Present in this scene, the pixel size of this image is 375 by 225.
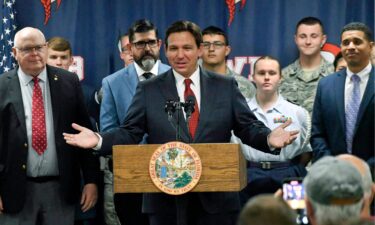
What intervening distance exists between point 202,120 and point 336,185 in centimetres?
221

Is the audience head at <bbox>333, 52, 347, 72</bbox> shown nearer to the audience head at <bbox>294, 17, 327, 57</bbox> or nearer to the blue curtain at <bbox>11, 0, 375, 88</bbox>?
the audience head at <bbox>294, 17, 327, 57</bbox>

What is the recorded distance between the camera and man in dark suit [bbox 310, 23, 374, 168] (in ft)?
18.3

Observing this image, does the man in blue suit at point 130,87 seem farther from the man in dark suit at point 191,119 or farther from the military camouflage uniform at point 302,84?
the military camouflage uniform at point 302,84

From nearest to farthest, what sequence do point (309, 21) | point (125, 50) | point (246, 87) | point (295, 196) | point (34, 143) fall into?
point (295, 196), point (34, 143), point (246, 87), point (309, 21), point (125, 50)

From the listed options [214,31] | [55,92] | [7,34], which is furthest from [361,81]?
[7,34]

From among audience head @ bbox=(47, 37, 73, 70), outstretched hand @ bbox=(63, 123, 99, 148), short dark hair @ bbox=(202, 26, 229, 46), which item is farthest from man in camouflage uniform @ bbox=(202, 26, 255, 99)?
outstretched hand @ bbox=(63, 123, 99, 148)

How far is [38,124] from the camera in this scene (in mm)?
5418

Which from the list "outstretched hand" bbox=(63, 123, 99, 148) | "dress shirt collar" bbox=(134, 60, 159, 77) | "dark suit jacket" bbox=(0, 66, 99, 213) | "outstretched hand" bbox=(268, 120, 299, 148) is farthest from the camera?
"dress shirt collar" bbox=(134, 60, 159, 77)

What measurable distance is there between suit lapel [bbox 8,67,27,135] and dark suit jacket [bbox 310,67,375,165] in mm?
1968

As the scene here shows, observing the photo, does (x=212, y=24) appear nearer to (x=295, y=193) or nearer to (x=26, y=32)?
(x=26, y=32)

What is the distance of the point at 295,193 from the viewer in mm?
3711

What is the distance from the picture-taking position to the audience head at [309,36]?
285 inches

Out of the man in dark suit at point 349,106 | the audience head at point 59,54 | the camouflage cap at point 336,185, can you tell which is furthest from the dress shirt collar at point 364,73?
the camouflage cap at point 336,185

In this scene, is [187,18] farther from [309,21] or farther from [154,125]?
[154,125]
